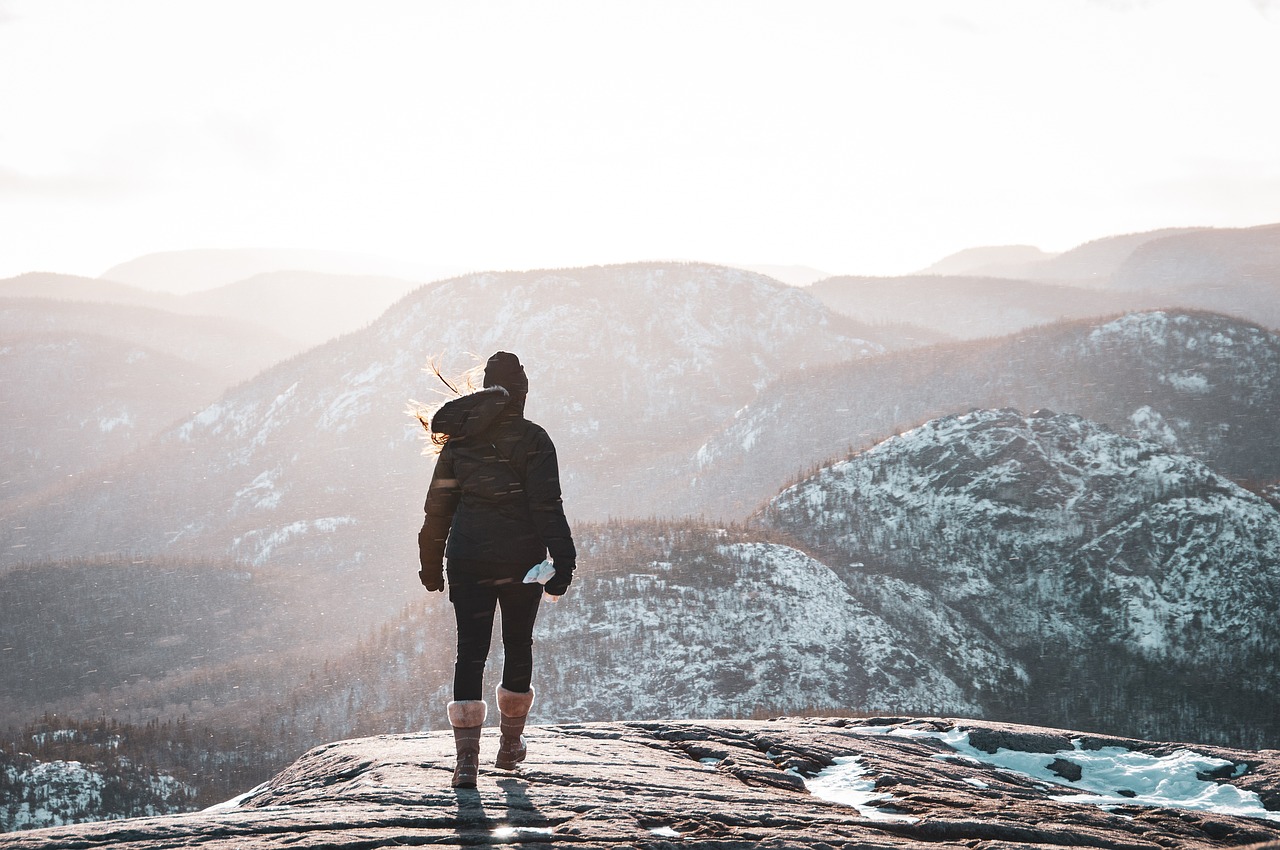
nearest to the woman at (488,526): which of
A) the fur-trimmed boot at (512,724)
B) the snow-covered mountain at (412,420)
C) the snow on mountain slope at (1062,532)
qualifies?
the fur-trimmed boot at (512,724)

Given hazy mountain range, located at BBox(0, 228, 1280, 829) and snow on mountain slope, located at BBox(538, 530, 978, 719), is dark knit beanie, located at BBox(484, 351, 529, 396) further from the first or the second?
snow on mountain slope, located at BBox(538, 530, 978, 719)

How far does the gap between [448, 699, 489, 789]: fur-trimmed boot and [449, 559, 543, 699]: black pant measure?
121 mm

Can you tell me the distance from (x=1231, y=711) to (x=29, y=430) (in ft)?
709

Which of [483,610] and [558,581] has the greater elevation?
[558,581]

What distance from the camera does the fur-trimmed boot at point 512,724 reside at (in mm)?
8211

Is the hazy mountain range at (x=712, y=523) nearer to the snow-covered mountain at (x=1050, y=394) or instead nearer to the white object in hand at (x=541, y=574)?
the snow-covered mountain at (x=1050, y=394)

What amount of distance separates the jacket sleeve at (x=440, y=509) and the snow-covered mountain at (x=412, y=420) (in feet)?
333

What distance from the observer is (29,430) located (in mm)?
187375

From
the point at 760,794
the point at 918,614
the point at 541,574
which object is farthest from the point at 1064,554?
the point at 541,574

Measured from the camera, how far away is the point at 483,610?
777 centimetres

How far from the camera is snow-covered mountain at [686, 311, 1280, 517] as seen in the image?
317ft

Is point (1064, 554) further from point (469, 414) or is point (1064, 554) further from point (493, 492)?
point (469, 414)

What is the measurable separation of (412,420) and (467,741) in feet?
436

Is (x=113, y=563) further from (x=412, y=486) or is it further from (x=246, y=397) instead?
(x=246, y=397)
